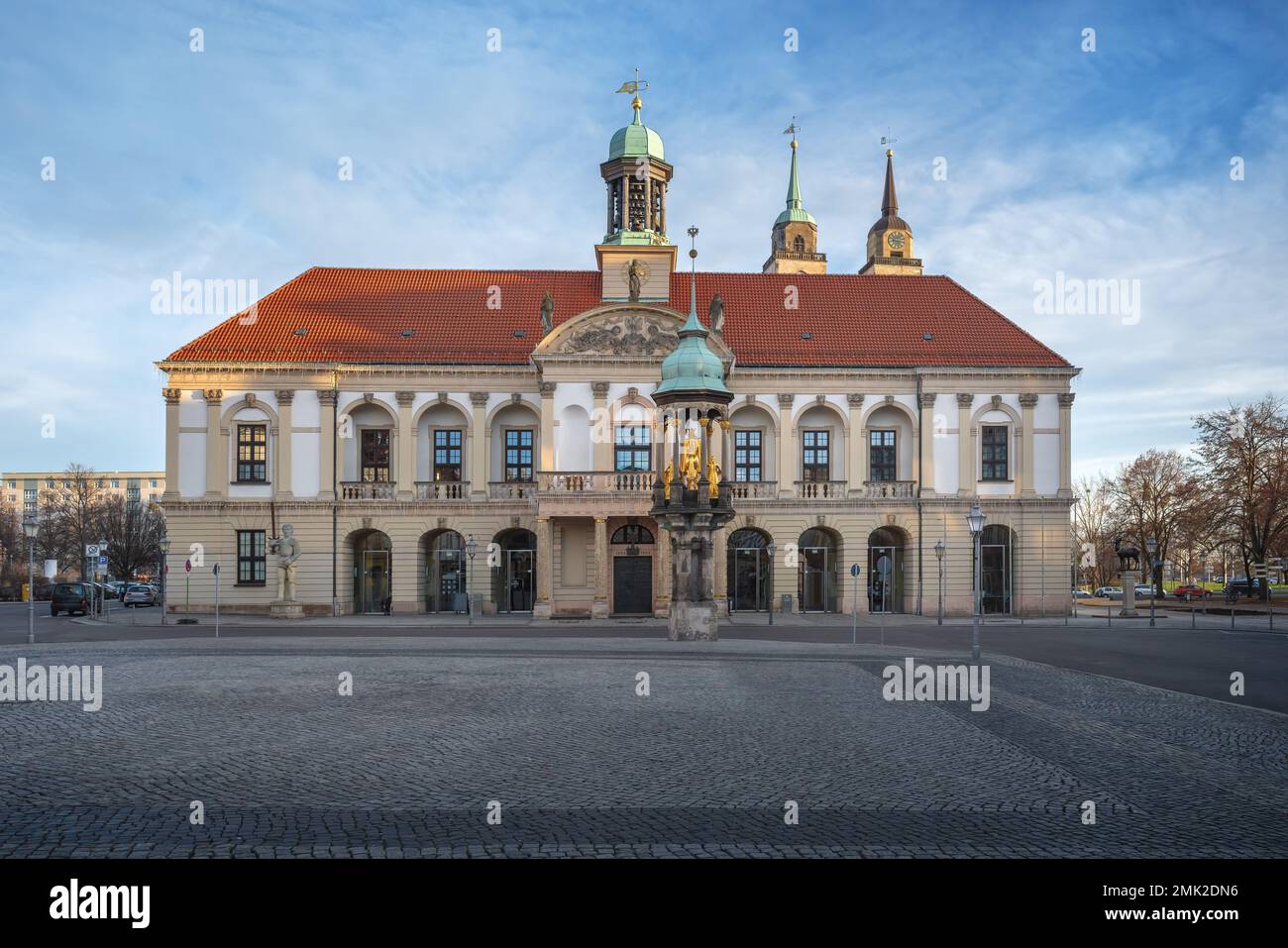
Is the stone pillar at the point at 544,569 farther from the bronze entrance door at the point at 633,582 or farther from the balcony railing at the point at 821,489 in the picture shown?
the balcony railing at the point at 821,489

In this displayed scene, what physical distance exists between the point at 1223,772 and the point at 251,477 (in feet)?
132

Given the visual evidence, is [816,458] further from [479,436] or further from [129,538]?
[129,538]

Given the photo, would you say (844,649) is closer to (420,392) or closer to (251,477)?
(420,392)

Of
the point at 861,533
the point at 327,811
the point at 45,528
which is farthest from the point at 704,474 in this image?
the point at 45,528

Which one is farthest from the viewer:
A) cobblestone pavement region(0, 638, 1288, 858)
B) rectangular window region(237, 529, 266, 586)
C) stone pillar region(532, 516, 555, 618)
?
rectangular window region(237, 529, 266, 586)

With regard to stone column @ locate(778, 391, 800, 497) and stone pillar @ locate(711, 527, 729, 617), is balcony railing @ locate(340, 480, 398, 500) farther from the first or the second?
stone column @ locate(778, 391, 800, 497)

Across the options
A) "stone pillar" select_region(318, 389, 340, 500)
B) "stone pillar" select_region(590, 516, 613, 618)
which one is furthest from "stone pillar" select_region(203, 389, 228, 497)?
"stone pillar" select_region(590, 516, 613, 618)

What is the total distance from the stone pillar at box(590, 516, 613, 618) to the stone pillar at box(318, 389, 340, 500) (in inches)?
465

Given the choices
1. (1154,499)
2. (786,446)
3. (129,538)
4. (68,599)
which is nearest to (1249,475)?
(1154,499)

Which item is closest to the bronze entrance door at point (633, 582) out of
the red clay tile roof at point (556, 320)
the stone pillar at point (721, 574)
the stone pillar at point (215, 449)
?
the stone pillar at point (721, 574)

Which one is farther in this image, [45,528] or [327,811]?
[45,528]

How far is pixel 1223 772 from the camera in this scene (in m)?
11.1

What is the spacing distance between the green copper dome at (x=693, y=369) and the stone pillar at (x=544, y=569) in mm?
13055

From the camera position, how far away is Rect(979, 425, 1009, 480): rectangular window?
45.6 meters
